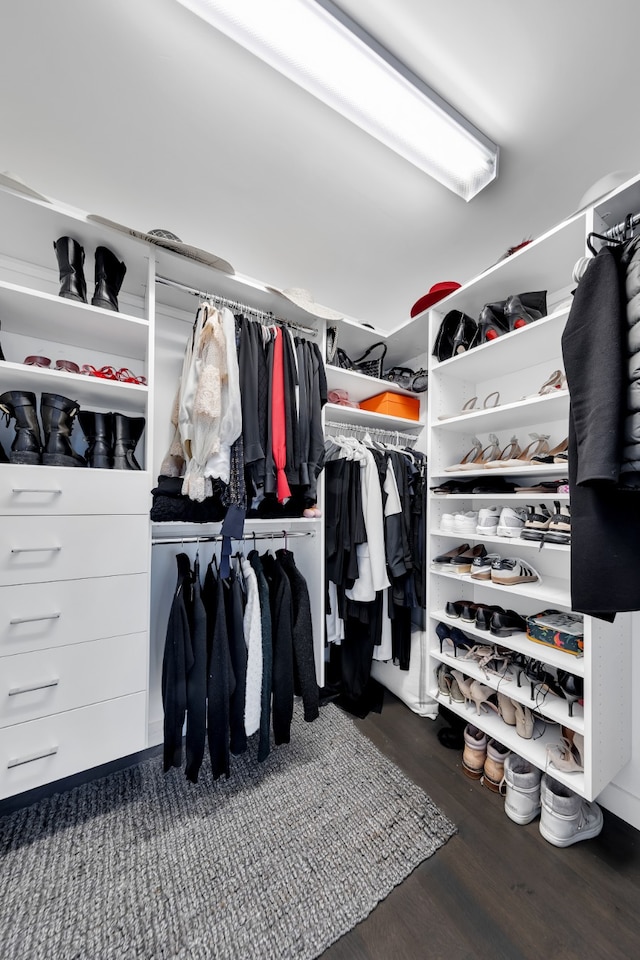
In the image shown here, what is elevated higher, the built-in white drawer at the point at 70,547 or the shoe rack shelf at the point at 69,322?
the shoe rack shelf at the point at 69,322

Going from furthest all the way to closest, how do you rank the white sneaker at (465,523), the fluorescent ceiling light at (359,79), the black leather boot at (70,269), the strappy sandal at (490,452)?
the strappy sandal at (490,452)
the white sneaker at (465,523)
the black leather boot at (70,269)
the fluorescent ceiling light at (359,79)

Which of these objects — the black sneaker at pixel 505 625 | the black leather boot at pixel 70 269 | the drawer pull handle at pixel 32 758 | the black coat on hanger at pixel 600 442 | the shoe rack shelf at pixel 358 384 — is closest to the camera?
the black coat on hanger at pixel 600 442

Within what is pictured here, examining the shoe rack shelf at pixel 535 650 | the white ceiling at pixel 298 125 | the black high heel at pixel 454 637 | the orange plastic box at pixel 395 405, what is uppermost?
the white ceiling at pixel 298 125

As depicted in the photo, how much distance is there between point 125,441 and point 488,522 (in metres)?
1.65

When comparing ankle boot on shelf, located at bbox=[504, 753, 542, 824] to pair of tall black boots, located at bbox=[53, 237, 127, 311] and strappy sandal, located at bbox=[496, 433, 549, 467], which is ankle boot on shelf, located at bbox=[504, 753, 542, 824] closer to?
strappy sandal, located at bbox=[496, 433, 549, 467]

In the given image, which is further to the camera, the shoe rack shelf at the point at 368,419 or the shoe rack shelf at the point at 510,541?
the shoe rack shelf at the point at 368,419

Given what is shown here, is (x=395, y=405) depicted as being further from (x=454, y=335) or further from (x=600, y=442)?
(x=600, y=442)

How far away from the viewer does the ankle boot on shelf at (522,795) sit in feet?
4.28

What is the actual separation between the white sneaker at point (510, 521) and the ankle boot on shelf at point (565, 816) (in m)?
0.93

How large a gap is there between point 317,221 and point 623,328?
1.42 meters

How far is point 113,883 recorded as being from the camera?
108 cm

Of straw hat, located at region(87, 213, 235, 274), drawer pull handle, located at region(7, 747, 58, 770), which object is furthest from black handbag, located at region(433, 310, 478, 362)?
drawer pull handle, located at region(7, 747, 58, 770)

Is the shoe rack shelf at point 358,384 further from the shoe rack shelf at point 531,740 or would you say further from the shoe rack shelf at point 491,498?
the shoe rack shelf at point 531,740

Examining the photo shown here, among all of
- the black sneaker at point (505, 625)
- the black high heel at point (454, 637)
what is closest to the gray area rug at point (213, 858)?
the black high heel at point (454, 637)
